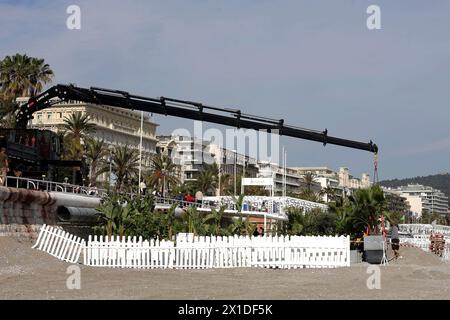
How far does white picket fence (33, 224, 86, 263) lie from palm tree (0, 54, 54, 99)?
45810 millimetres

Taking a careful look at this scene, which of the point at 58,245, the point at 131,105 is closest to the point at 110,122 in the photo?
the point at 131,105

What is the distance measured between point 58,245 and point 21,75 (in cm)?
4660

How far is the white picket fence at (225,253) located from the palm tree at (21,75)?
4677 centimetres

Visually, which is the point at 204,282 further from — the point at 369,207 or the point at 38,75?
the point at 38,75

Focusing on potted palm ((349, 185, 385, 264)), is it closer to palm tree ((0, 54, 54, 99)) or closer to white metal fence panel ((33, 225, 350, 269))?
white metal fence panel ((33, 225, 350, 269))

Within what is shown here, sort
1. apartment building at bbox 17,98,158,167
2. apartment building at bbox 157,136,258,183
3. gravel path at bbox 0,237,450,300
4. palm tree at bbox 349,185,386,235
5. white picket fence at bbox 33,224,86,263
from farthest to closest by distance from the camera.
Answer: apartment building at bbox 157,136,258,183
apartment building at bbox 17,98,158,167
palm tree at bbox 349,185,386,235
white picket fence at bbox 33,224,86,263
gravel path at bbox 0,237,450,300

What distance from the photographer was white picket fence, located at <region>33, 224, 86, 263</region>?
25188 mm

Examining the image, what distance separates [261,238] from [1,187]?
10.1m

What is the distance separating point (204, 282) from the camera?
18.8 meters

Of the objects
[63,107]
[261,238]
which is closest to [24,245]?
[261,238]

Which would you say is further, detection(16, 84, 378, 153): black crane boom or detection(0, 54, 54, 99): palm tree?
detection(0, 54, 54, 99): palm tree

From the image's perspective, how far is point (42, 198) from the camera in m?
30.9

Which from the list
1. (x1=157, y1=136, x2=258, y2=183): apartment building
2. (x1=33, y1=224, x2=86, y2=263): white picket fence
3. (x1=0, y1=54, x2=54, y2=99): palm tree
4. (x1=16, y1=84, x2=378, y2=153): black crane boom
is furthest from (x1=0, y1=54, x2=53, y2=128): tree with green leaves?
(x1=157, y1=136, x2=258, y2=183): apartment building
